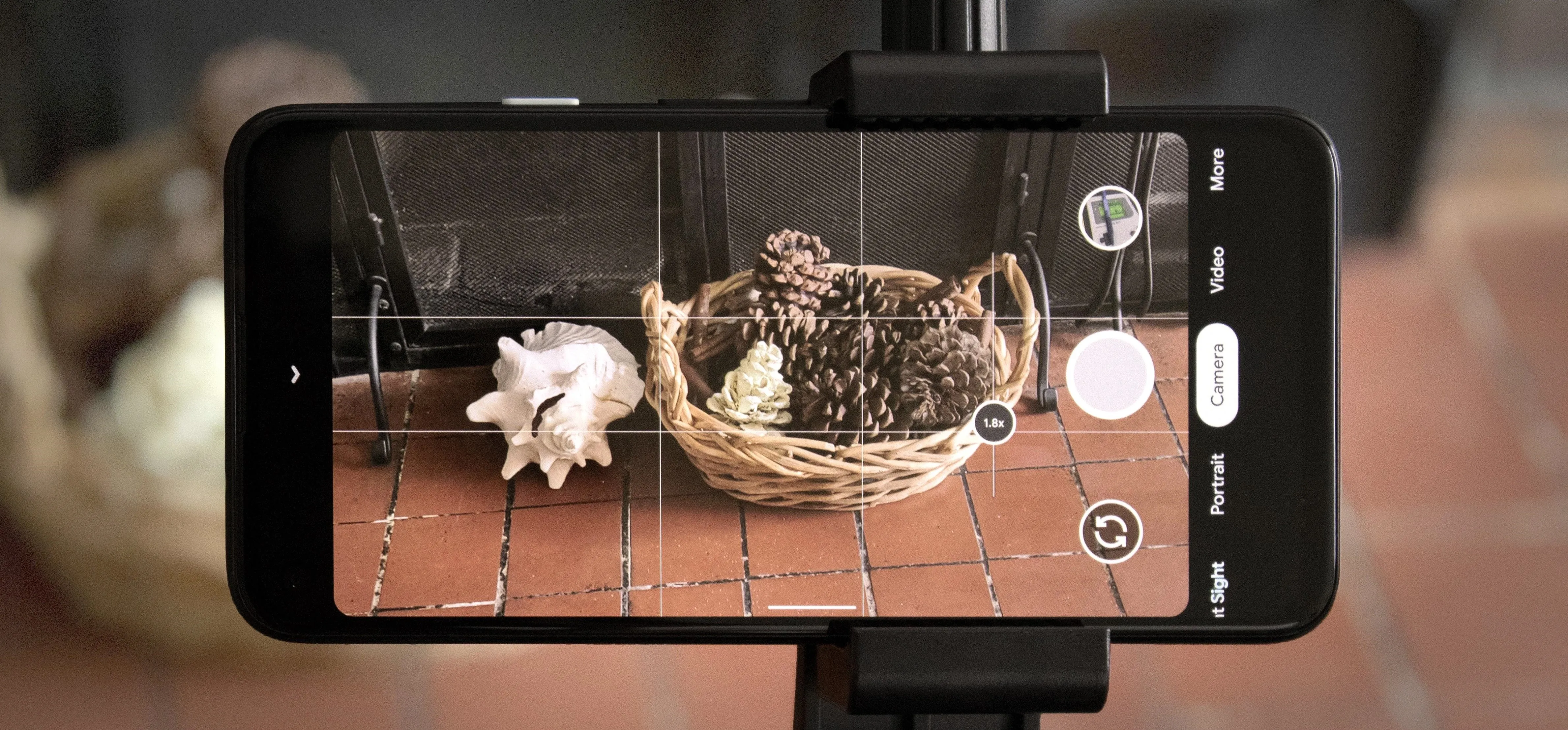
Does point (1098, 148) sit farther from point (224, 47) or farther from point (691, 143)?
point (224, 47)

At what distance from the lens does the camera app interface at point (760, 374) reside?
0.26m

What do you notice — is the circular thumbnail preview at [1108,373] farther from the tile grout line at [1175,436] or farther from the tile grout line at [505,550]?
the tile grout line at [505,550]

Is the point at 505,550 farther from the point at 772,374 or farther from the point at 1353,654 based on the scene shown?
the point at 1353,654

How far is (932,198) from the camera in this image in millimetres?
255

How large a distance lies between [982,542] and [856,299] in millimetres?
74

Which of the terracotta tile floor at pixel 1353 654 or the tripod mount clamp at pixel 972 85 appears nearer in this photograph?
the tripod mount clamp at pixel 972 85

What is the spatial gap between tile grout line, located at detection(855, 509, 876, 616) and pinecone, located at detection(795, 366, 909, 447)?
22 millimetres

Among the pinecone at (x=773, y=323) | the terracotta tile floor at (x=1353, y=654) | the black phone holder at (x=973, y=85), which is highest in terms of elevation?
the black phone holder at (x=973, y=85)

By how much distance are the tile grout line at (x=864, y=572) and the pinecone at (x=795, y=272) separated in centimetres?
6

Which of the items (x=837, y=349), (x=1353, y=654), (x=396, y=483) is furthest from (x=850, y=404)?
(x=1353, y=654)

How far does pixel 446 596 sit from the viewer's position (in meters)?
0.27

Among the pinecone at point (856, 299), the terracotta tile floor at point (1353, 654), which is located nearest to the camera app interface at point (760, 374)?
the pinecone at point (856, 299)

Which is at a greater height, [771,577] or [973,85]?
[973,85]

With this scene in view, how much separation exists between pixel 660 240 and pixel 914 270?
0.22 feet
